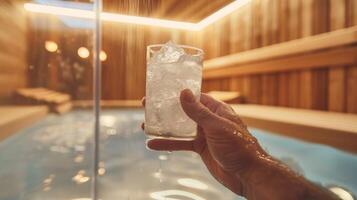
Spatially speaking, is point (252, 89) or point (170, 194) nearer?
point (170, 194)

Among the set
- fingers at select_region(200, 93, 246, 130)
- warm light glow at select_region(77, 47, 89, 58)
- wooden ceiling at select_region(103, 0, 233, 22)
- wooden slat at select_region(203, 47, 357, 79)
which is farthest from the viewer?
warm light glow at select_region(77, 47, 89, 58)

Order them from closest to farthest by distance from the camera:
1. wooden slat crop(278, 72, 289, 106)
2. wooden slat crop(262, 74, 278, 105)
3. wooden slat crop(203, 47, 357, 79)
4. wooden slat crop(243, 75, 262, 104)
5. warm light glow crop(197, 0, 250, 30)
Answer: wooden slat crop(203, 47, 357, 79) → wooden slat crop(278, 72, 289, 106) → wooden slat crop(262, 74, 278, 105) → wooden slat crop(243, 75, 262, 104) → warm light glow crop(197, 0, 250, 30)

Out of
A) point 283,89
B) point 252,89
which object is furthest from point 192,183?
point 252,89

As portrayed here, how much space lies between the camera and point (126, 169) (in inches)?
83.0

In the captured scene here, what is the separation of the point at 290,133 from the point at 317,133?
241mm

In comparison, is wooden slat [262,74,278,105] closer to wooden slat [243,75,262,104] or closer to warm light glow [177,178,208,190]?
wooden slat [243,75,262,104]

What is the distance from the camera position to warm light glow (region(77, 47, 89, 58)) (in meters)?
5.71

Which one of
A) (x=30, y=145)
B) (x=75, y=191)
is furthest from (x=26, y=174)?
(x=30, y=145)

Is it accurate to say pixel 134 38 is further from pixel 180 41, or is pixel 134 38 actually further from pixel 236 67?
pixel 236 67

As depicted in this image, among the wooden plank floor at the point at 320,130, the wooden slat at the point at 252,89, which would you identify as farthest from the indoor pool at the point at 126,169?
the wooden slat at the point at 252,89

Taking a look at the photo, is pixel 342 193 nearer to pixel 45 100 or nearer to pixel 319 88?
pixel 319 88

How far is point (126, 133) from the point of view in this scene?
354cm

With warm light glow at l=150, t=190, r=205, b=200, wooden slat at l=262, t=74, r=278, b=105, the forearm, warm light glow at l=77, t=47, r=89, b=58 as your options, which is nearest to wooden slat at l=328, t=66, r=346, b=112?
wooden slat at l=262, t=74, r=278, b=105

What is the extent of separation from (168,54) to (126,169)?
145 centimetres
